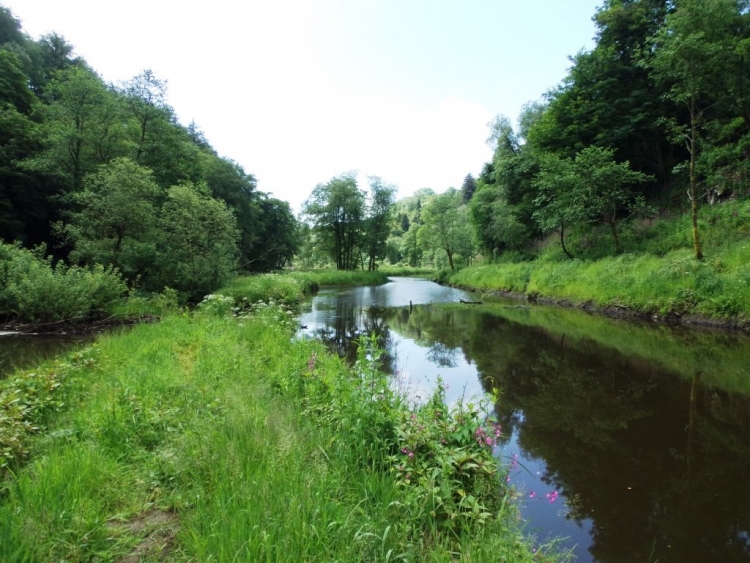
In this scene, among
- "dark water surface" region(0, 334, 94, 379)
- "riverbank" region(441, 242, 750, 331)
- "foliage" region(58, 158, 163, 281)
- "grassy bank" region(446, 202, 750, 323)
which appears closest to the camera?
"dark water surface" region(0, 334, 94, 379)

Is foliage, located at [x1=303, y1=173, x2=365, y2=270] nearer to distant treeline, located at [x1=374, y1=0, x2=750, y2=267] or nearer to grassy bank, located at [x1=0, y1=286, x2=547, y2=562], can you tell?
distant treeline, located at [x1=374, y1=0, x2=750, y2=267]

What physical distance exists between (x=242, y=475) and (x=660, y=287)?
614 inches

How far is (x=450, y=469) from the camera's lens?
2904 mm

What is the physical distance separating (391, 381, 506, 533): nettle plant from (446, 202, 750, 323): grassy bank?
1187 centimetres

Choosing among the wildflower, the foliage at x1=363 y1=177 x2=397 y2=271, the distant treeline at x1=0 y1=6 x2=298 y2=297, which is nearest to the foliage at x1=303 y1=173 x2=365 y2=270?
the foliage at x1=363 y1=177 x2=397 y2=271

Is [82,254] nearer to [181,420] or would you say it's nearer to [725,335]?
[181,420]

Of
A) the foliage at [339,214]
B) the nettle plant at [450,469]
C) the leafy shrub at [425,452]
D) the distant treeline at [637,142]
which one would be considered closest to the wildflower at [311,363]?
the leafy shrub at [425,452]

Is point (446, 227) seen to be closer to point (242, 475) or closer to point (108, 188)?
point (108, 188)

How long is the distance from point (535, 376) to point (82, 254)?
17071 mm

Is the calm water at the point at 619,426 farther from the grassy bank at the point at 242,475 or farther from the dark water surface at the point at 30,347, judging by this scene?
the dark water surface at the point at 30,347

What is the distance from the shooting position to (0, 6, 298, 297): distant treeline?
15773 mm

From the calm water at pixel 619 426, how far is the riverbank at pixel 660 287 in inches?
54.0

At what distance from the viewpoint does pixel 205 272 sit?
17609mm

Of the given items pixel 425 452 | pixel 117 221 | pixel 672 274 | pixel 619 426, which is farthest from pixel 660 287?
pixel 117 221
